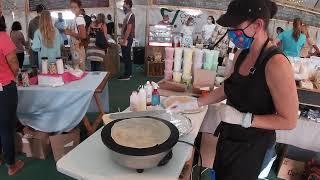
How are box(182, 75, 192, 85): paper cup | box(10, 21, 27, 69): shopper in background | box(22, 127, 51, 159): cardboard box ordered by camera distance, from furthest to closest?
1. box(10, 21, 27, 69): shopper in background
2. box(22, 127, 51, 159): cardboard box
3. box(182, 75, 192, 85): paper cup

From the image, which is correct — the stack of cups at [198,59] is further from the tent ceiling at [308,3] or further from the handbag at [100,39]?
the tent ceiling at [308,3]

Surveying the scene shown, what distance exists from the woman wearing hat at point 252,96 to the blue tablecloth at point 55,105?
65.6 inches

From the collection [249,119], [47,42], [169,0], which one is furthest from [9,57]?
[169,0]

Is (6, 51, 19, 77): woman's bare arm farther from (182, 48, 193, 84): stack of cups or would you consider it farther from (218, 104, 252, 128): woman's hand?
(218, 104, 252, 128): woman's hand

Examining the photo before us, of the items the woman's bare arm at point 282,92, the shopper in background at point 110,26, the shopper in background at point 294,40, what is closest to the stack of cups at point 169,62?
the woman's bare arm at point 282,92

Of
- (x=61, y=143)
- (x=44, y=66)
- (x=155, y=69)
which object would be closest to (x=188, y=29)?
(x=155, y=69)

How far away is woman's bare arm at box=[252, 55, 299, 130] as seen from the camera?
1.25m

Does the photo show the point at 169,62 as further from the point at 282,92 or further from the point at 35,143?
the point at 35,143

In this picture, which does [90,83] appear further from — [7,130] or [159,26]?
[159,26]

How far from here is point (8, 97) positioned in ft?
7.98

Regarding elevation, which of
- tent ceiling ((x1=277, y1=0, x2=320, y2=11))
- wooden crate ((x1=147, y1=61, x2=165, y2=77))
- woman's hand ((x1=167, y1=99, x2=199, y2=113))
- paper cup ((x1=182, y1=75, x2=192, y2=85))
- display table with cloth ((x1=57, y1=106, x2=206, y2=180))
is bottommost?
wooden crate ((x1=147, y1=61, x2=165, y2=77))

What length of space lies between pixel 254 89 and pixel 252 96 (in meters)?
0.04

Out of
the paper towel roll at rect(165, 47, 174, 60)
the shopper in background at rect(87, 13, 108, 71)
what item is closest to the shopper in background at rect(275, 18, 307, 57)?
the paper towel roll at rect(165, 47, 174, 60)

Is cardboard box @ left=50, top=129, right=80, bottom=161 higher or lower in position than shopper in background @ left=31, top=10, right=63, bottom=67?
lower
